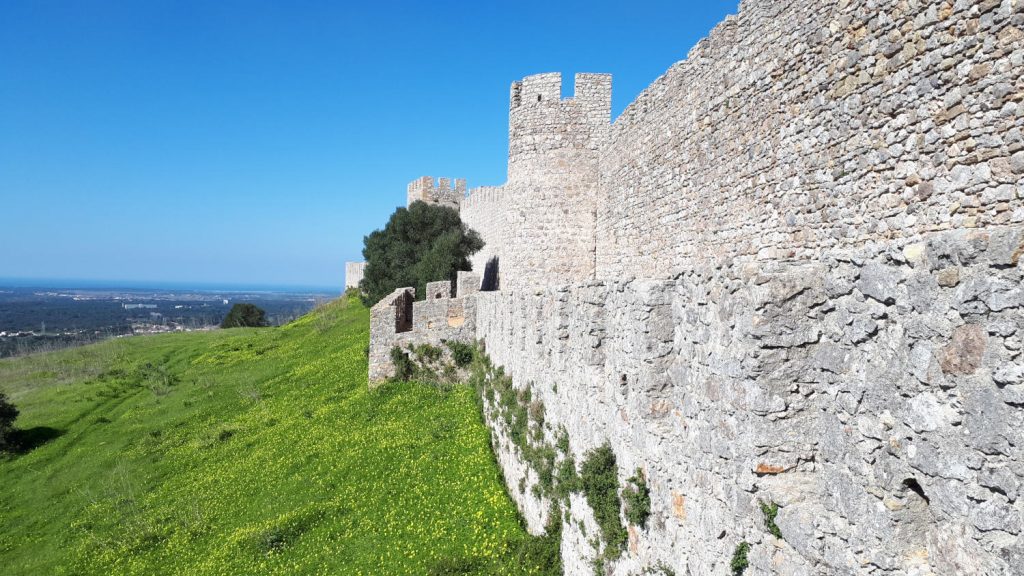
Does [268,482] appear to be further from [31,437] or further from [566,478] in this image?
[31,437]

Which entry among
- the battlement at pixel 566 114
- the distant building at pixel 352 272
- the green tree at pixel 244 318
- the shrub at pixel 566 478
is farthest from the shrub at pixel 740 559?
the green tree at pixel 244 318

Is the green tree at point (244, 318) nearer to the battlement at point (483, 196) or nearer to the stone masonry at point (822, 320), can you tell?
the battlement at point (483, 196)

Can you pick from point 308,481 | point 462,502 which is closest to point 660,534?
point 462,502

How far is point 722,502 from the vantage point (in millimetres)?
3344

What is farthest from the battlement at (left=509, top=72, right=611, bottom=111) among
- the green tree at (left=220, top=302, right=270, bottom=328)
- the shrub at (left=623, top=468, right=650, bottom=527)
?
the green tree at (left=220, top=302, right=270, bottom=328)

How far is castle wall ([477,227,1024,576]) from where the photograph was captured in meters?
2.07

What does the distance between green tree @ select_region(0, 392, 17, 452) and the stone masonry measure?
717 inches

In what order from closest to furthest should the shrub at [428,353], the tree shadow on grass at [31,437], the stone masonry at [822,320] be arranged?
the stone masonry at [822,320] < the shrub at [428,353] < the tree shadow on grass at [31,437]

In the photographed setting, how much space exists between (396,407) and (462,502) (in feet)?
17.0

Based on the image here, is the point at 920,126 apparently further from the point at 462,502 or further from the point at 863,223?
the point at 462,502

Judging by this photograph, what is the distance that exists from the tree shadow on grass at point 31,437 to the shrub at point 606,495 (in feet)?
68.1

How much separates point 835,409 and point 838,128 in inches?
170

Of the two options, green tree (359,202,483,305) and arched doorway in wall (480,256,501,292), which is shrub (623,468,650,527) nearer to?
green tree (359,202,483,305)

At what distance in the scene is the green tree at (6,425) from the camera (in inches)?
723
